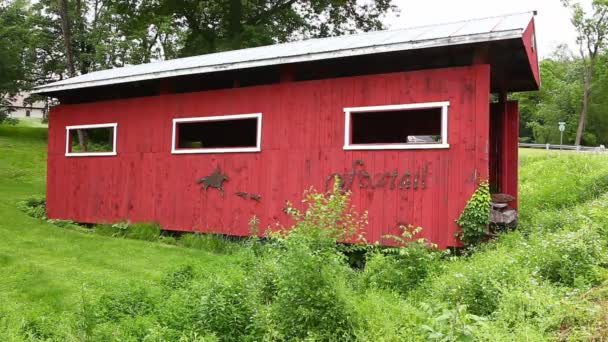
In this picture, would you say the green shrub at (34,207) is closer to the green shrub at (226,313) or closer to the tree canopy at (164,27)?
the green shrub at (226,313)

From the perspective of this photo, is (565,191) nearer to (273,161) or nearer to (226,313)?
(273,161)

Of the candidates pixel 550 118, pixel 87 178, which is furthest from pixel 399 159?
pixel 550 118

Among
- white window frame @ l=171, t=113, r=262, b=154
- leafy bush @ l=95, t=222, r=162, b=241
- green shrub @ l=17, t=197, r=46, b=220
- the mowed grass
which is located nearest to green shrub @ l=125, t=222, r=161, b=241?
leafy bush @ l=95, t=222, r=162, b=241

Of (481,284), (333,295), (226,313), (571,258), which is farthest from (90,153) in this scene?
(571,258)

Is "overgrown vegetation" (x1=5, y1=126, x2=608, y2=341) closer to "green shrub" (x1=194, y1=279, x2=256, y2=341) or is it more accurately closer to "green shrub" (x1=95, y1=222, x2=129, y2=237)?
"green shrub" (x1=194, y1=279, x2=256, y2=341)

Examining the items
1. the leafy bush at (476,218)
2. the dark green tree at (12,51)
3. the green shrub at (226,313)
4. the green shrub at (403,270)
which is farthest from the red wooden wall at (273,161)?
the dark green tree at (12,51)

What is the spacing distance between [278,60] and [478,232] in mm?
4200

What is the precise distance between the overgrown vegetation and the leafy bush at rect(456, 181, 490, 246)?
0.24 metres

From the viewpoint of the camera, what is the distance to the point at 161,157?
10.7m

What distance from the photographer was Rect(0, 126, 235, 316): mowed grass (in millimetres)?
6117

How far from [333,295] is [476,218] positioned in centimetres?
339

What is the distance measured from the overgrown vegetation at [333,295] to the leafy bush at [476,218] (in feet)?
0.78

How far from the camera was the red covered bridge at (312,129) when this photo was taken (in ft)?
24.3

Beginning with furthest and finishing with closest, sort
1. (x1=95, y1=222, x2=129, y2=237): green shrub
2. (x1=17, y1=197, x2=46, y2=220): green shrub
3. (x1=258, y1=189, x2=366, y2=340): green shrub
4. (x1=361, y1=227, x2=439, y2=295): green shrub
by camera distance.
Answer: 1. (x1=17, y1=197, x2=46, y2=220): green shrub
2. (x1=95, y1=222, x2=129, y2=237): green shrub
3. (x1=361, y1=227, x2=439, y2=295): green shrub
4. (x1=258, y1=189, x2=366, y2=340): green shrub
